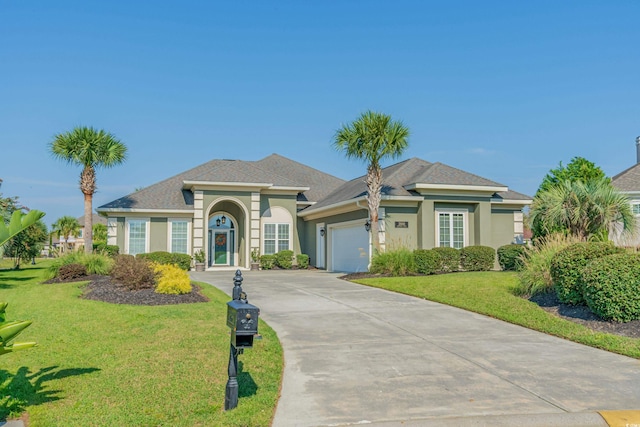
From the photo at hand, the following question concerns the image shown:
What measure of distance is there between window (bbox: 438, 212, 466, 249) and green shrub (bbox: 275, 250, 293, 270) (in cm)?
828

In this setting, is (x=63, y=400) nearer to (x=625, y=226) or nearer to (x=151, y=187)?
(x=625, y=226)

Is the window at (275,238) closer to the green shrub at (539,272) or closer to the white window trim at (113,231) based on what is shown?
the white window trim at (113,231)

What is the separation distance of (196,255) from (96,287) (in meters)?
10.8

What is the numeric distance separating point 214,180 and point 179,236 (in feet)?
12.0

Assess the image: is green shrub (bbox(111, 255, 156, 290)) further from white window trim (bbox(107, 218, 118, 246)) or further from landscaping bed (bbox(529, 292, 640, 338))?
white window trim (bbox(107, 218, 118, 246))

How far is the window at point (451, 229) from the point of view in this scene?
74.3ft

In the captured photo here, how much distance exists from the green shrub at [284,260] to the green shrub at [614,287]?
717 inches

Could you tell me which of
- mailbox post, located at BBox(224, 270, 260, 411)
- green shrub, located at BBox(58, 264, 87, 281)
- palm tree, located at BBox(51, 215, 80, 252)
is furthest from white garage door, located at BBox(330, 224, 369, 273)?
palm tree, located at BBox(51, 215, 80, 252)

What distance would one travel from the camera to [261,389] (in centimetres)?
574

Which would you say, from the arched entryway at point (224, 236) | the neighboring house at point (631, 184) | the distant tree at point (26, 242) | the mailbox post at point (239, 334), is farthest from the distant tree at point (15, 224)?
the neighboring house at point (631, 184)

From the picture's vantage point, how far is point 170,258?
24406 millimetres

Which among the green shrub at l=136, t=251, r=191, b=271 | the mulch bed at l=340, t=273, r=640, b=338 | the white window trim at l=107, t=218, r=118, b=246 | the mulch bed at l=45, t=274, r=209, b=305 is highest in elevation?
the white window trim at l=107, t=218, r=118, b=246

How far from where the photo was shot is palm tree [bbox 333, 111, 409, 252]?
1998cm

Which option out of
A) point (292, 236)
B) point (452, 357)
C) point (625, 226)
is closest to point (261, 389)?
point (452, 357)
